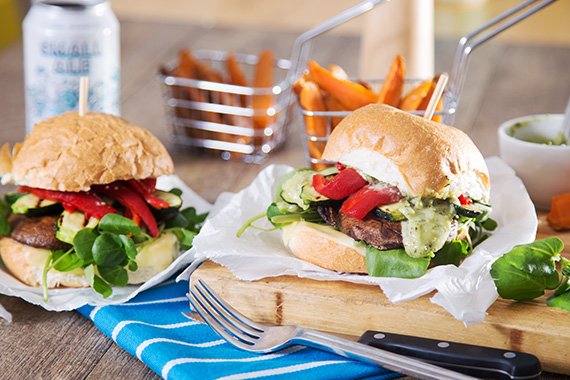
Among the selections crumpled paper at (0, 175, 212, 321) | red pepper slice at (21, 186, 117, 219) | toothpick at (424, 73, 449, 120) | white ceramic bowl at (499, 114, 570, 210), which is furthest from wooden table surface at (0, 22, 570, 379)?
toothpick at (424, 73, 449, 120)

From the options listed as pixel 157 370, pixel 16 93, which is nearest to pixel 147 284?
pixel 157 370

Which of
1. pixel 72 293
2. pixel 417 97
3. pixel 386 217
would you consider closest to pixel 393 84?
pixel 417 97

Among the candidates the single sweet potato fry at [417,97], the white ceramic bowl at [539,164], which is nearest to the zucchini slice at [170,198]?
the single sweet potato fry at [417,97]

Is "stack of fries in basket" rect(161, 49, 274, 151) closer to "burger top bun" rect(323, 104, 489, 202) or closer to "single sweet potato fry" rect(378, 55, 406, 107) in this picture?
"single sweet potato fry" rect(378, 55, 406, 107)

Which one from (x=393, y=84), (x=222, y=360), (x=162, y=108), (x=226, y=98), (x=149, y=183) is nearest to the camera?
(x=222, y=360)

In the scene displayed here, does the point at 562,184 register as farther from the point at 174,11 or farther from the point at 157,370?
the point at 174,11

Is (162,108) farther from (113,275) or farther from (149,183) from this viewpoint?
(113,275)
